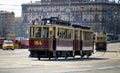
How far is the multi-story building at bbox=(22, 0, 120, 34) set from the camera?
16038cm

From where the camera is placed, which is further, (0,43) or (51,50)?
(0,43)

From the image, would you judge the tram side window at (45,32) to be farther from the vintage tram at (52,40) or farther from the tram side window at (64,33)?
the tram side window at (64,33)

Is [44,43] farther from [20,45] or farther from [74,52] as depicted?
[20,45]

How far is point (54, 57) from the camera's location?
36.9m

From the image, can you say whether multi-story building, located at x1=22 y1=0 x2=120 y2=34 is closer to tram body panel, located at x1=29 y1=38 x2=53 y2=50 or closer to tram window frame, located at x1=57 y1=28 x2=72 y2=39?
tram window frame, located at x1=57 y1=28 x2=72 y2=39

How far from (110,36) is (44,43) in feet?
365

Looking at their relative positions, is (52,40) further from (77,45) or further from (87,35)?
(87,35)

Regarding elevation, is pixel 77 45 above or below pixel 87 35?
below

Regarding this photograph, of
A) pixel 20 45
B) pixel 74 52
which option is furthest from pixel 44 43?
pixel 20 45

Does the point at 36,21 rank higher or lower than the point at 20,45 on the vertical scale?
higher

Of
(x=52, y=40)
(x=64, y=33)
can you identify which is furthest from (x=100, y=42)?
(x=52, y=40)

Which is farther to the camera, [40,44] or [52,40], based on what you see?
[52,40]

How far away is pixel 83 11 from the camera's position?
17575 centimetres

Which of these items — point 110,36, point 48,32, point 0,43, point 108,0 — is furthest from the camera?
point 108,0
